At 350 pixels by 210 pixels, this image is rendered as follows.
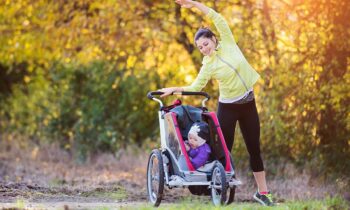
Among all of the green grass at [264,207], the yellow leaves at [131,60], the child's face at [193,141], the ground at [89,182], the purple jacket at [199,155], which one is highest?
the yellow leaves at [131,60]

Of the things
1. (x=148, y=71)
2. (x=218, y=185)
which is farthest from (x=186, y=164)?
(x=148, y=71)

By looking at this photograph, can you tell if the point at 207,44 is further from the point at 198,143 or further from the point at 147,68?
the point at 147,68

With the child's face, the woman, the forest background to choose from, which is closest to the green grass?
the woman

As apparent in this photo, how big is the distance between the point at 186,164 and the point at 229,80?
985mm

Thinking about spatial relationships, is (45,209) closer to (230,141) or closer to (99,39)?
(230,141)

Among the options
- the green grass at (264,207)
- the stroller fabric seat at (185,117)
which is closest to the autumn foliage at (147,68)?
the green grass at (264,207)

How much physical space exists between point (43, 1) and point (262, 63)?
5.04 meters

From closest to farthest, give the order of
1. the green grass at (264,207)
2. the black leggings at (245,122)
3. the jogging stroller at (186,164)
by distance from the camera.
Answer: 1. the green grass at (264,207)
2. the jogging stroller at (186,164)
3. the black leggings at (245,122)

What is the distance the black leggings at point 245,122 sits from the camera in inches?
334

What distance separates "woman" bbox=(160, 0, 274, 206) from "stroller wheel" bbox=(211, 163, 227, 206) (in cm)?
81

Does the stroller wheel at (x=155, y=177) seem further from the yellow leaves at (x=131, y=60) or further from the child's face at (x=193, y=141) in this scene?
the yellow leaves at (x=131, y=60)

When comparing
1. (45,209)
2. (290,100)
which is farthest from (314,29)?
(45,209)

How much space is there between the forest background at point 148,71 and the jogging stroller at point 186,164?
10.9 ft

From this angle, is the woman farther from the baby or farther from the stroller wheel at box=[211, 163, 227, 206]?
the stroller wheel at box=[211, 163, 227, 206]
